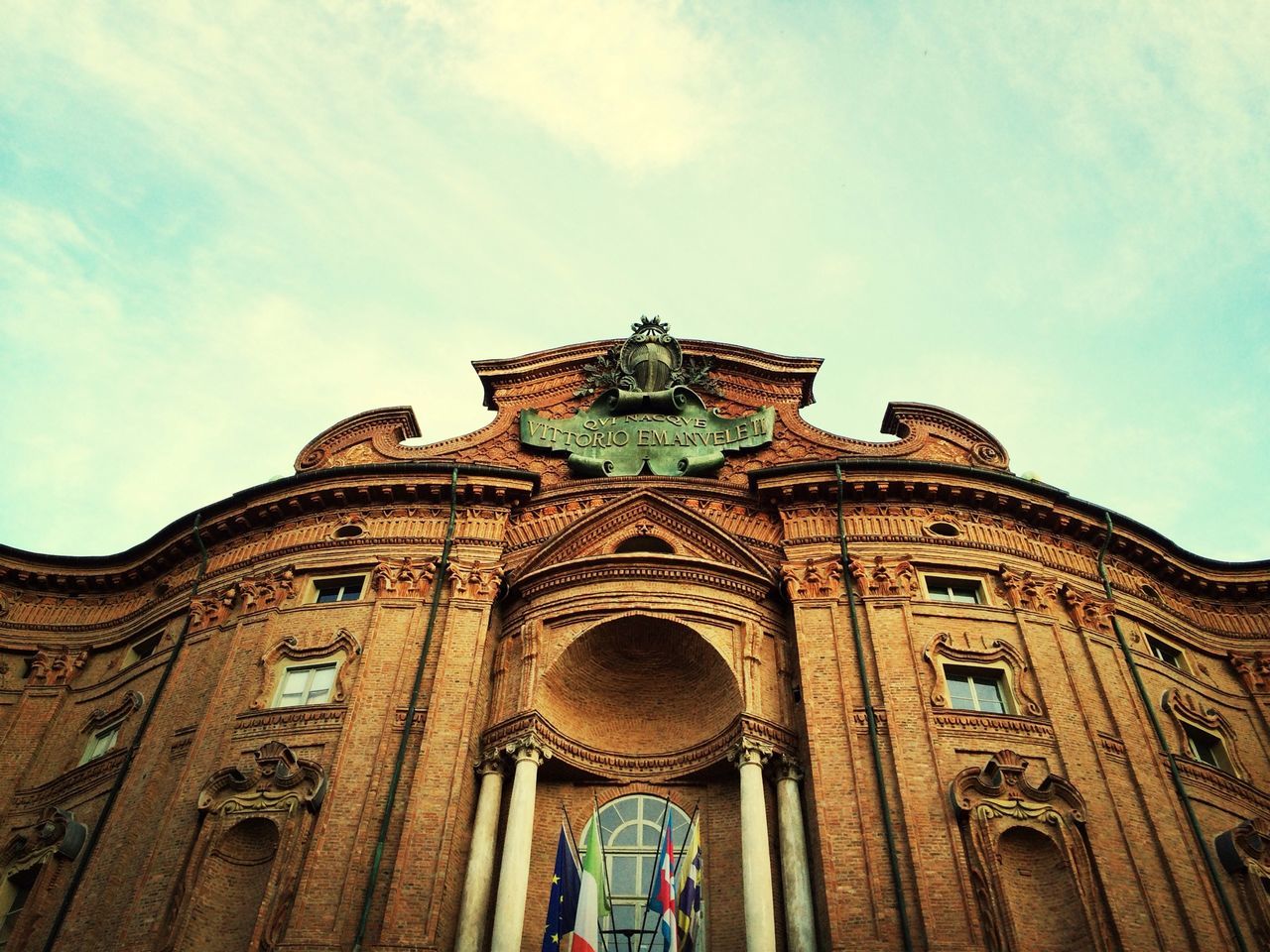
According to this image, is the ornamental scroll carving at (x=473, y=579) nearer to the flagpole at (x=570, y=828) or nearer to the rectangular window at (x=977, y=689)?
the flagpole at (x=570, y=828)

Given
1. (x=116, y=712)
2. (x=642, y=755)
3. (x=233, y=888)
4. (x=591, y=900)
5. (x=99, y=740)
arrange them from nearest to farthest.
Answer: (x=591, y=900) < (x=233, y=888) < (x=642, y=755) < (x=116, y=712) < (x=99, y=740)

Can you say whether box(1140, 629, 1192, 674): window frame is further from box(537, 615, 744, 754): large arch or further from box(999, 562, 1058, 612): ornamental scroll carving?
box(537, 615, 744, 754): large arch

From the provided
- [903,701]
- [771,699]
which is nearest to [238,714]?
[771,699]

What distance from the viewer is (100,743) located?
24688 millimetres

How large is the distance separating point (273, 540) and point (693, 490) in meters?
10.5

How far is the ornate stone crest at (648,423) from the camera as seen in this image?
27859mm

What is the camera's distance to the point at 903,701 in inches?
834

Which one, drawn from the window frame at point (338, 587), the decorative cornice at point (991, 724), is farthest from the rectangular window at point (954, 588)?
the window frame at point (338, 587)

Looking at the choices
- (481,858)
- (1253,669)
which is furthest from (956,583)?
(481,858)

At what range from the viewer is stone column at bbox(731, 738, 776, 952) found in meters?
18.1

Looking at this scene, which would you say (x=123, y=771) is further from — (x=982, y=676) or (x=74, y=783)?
(x=982, y=676)

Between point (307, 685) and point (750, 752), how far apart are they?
9533 mm

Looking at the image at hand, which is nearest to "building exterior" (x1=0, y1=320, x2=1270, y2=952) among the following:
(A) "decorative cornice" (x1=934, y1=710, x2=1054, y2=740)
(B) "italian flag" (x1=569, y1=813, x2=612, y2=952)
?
(A) "decorative cornice" (x1=934, y1=710, x2=1054, y2=740)

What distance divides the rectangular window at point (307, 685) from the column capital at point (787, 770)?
934cm
